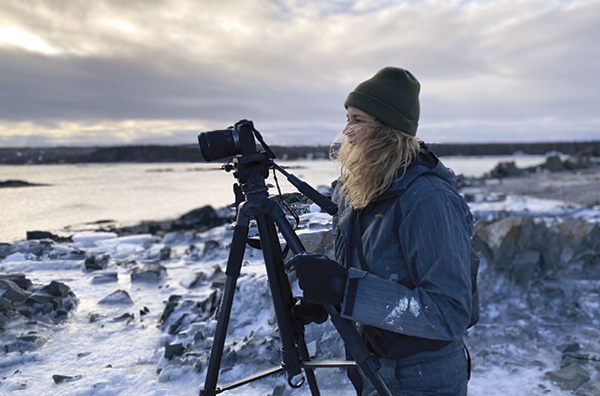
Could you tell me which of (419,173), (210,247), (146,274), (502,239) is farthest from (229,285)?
(210,247)

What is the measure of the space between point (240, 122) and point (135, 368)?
2.96m

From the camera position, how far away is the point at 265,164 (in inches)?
78.7

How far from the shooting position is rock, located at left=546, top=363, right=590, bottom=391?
12.2 feet

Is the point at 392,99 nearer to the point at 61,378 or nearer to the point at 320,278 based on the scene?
the point at 320,278

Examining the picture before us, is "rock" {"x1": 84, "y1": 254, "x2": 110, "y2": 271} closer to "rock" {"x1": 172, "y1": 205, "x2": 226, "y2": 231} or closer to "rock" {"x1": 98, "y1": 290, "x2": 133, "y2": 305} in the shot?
"rock" {"x1": 98, "y1": 290, "x2": 133, "y2": 305}

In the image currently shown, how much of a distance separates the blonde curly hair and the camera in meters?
0.45

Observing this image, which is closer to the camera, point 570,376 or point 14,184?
point 570,376

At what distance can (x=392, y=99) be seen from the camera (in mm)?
1784

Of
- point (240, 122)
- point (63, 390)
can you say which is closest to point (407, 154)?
point (240, 122)

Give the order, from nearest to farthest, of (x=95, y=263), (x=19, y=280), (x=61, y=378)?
1. (x=61, y=378)
2. (x=19, y=280)
3. (x=95, y=263)

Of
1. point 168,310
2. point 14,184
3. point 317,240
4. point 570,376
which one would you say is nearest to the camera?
point 317,240

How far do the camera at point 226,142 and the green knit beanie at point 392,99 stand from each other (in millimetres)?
479

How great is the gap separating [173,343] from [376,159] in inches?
132

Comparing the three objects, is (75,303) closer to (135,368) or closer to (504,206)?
(135,368)
